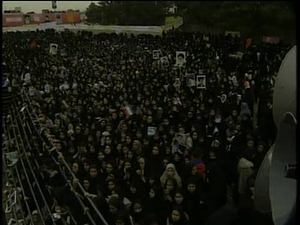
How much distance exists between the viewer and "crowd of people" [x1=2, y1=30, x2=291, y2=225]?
5.84 metres

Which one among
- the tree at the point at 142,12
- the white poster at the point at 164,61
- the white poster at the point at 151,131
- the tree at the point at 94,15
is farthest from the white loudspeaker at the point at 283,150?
the tree at the point at 94,15

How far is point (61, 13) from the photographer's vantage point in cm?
3869

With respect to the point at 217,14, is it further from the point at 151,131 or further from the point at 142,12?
the point at 151,131

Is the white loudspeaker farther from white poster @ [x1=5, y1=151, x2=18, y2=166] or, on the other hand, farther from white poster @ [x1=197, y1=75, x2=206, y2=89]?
white poster @ [x1=197, y1=75, x2=206, y2=89]

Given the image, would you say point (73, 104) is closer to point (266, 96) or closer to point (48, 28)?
point (266, 96)

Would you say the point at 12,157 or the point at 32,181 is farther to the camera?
the point at 12,157

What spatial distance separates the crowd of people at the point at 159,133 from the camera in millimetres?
5840

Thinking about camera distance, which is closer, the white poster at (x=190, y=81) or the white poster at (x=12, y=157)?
the white poster at (x=12, y=157)

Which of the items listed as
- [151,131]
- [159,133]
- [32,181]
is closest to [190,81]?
[151,131]

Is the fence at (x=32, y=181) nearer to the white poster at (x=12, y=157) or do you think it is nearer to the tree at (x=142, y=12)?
the white poster at (x=12, y=157)

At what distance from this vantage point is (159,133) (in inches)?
342

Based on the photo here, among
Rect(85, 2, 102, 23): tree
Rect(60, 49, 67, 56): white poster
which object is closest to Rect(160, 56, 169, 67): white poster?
Rect(60, 49, 67, 56): white poster

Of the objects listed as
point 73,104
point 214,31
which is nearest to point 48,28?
point 214,31

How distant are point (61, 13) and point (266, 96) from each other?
1161 inches
